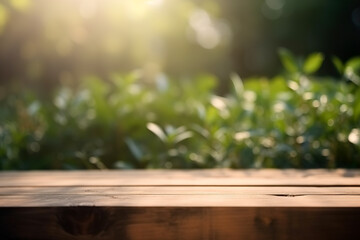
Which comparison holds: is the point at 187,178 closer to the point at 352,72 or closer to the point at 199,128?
the point at 199,128

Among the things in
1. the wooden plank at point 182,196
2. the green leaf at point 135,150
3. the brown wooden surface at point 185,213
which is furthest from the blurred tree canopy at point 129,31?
the brown wooden surface at point 185,213

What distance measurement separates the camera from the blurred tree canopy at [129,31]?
21.8 ft

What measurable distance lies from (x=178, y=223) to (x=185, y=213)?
3cm

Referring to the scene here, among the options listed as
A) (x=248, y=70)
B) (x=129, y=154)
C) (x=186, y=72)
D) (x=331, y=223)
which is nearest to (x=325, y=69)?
(x=248, y=70)

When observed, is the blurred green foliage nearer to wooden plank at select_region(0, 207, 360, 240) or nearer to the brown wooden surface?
the brown wooden surface

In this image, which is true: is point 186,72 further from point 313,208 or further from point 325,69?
point 313,208

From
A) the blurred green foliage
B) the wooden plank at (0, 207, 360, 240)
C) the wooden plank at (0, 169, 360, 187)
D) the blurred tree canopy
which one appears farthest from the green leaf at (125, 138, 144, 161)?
the blurred tree canopy

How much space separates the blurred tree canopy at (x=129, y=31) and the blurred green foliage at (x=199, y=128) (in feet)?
7.73

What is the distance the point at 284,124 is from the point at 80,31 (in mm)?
5271

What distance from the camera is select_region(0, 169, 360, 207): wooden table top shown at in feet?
4.12

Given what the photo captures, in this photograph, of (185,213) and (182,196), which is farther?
(182,196)

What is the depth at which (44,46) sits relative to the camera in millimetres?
7109

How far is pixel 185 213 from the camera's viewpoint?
47.3 inches

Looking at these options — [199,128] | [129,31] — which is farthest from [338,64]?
[129,31]
